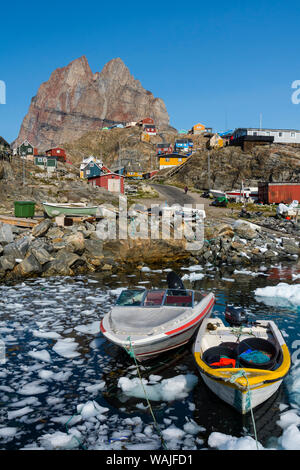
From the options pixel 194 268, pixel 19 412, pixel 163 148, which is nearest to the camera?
pixel 19 412

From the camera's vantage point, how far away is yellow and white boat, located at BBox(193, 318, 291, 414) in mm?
6528

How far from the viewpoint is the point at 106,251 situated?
22719 mm

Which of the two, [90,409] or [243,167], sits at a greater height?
[243,167]

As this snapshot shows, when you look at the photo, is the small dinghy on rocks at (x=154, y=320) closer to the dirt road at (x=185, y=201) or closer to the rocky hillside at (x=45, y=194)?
the dirt road at (x=185, y=201)

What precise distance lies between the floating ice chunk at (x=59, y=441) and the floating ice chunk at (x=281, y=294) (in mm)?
10904

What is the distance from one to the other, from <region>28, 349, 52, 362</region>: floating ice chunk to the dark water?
0.16 ft

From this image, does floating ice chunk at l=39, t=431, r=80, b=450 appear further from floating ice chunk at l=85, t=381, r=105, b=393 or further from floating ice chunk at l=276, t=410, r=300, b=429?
floating ice chunk at l=276, t=410, r=300, b=429

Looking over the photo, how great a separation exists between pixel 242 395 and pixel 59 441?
11.5 ft

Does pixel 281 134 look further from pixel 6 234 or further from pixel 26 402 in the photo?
pixel 26 402

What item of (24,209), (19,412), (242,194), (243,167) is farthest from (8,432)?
(243,167)

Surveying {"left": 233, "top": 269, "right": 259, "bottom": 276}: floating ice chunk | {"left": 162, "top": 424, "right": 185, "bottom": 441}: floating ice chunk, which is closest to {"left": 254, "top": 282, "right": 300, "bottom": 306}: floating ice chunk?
{"left": 233, "top": 269, "right": 259, "bottom": 276}: floating ice chunk

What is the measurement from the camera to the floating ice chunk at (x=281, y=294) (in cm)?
1457

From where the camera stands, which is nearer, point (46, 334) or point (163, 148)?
point (46, 334)
